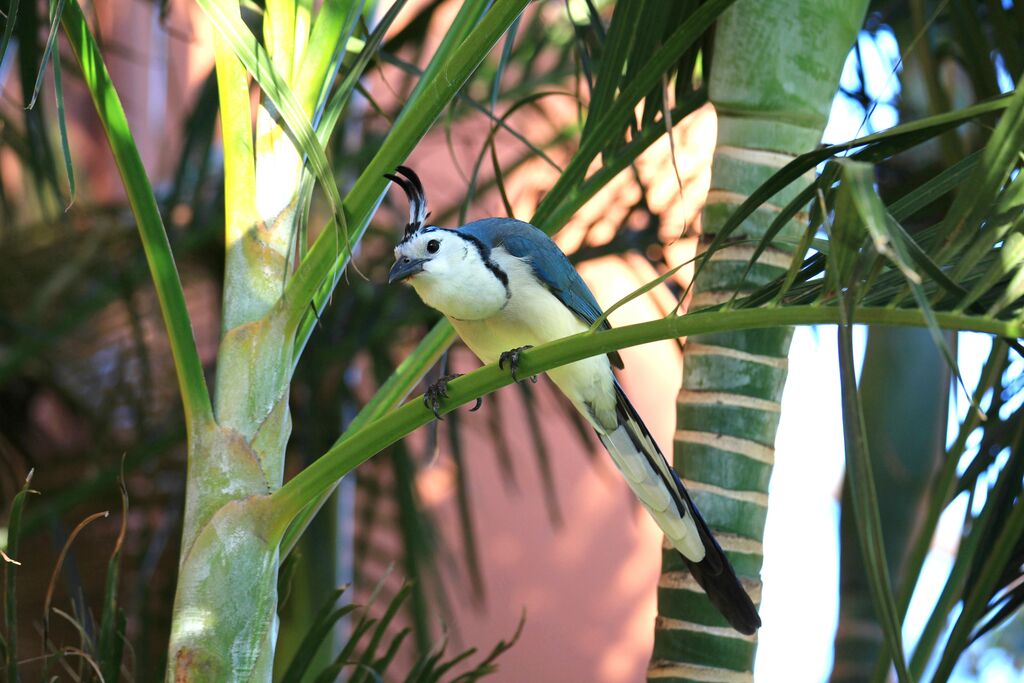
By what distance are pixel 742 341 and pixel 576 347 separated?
1.46 feet

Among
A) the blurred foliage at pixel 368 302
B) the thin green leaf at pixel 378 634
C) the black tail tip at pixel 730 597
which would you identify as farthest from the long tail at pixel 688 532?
the thin green leaf at pixel 378 634

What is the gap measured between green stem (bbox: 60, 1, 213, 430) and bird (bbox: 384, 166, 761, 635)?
0.87 feet

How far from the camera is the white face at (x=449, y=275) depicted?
1223mm

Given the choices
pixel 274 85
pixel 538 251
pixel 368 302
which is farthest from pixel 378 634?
pixel 368 302

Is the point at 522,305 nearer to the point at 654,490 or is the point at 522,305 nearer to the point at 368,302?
the point at 654,490

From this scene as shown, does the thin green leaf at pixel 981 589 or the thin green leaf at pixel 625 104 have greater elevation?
the thin green leaf at pixel 625 104

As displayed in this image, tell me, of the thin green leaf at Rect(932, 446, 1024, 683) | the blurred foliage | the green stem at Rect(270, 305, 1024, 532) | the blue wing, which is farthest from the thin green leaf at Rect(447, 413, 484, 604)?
the thin green leaf at Rect(932, 446, 1024, 683)

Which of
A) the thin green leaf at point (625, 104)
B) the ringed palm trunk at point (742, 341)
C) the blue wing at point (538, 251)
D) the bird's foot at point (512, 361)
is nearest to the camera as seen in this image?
the bird's foot at point (512, 361)

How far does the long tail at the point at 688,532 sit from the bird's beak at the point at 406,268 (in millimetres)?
312

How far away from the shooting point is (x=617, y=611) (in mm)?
3664

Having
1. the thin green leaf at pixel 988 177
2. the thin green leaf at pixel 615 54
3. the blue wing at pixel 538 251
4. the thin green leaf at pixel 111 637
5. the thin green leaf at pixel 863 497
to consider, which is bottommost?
the thin green leaf at pixel 111 637

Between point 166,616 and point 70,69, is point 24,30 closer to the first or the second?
point 70,69

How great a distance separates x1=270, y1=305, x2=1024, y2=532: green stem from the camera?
73cm

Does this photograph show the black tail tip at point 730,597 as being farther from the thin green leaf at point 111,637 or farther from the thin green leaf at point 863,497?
the thin green leaf at point 111,637
